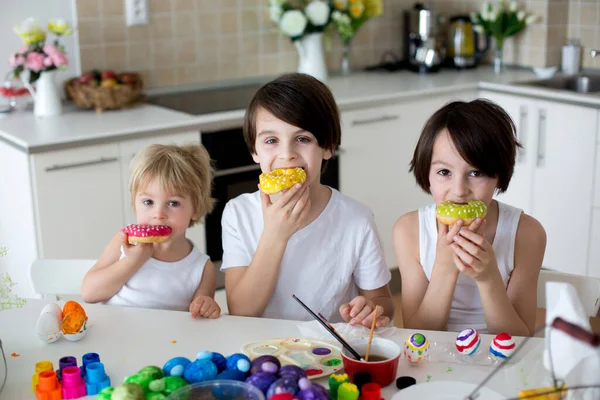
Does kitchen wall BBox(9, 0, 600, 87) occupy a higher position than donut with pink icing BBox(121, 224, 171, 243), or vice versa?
kitchen wall BBox(9, 0, 600, 87)

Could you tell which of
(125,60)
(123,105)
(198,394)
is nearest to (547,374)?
(198,394)

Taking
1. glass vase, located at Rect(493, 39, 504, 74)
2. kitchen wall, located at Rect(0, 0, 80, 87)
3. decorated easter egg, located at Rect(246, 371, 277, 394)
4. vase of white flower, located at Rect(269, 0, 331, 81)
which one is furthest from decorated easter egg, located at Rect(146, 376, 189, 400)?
glass vase, located at Rect(493, 39, 504, 74)

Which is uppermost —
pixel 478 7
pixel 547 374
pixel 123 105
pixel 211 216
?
pixel 478 7

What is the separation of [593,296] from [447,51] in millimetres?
2712

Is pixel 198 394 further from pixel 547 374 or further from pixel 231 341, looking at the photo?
pixel 547 374

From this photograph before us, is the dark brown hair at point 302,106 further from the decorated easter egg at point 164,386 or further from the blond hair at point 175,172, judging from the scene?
the decorated easter egg at point 164,386

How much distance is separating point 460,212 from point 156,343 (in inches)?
26.0

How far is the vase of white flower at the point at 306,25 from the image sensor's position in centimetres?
369

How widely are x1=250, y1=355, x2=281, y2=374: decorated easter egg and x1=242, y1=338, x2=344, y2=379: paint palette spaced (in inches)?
3.1

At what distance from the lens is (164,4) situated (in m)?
3.60

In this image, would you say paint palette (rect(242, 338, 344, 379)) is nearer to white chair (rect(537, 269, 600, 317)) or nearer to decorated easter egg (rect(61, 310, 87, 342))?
decorated easter egg (rect(61, 310, 87, 342))

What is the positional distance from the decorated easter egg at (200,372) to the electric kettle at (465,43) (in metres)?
3.16

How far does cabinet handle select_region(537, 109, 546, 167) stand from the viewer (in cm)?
355

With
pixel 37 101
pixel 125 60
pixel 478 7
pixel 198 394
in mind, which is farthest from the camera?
pixel 478 7
